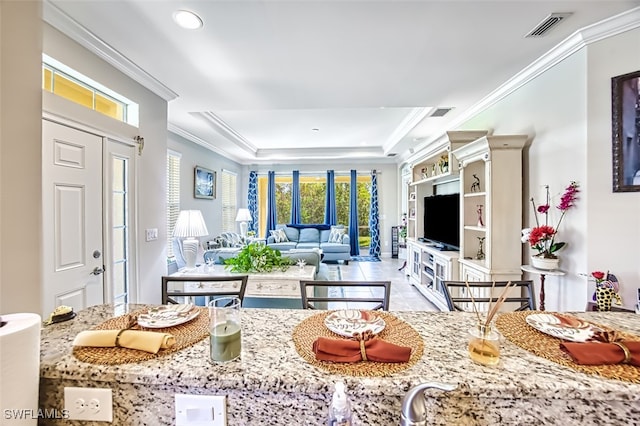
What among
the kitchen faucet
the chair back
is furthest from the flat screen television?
the chair back

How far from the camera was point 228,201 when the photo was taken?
732 cm

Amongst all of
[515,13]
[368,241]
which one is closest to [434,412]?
[515,13]

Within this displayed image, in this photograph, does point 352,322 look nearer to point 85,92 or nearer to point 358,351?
point 358,351

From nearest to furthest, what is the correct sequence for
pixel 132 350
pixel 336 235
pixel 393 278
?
pixel 132 350 < pixel 393 278 < pixel 336 235

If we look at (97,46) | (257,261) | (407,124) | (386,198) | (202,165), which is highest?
(407,124)

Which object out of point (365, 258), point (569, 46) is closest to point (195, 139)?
point (365, 258)

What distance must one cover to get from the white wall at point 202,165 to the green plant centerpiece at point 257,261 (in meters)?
2.65

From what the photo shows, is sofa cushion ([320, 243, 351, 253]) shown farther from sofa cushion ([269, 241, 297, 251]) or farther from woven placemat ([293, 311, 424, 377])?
woven placemat ([293, 311, 424, 377])

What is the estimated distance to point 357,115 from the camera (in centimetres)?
456

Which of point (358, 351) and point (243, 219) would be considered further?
point (243, 219)

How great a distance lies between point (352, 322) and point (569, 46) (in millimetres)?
2848

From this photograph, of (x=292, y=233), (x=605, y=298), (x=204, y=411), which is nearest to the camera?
(x=204, y=411)

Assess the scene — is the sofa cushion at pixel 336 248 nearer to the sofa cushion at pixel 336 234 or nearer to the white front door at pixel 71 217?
the sofa cushion at pixel 336 234

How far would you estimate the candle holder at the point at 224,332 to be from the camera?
2.48 ft
